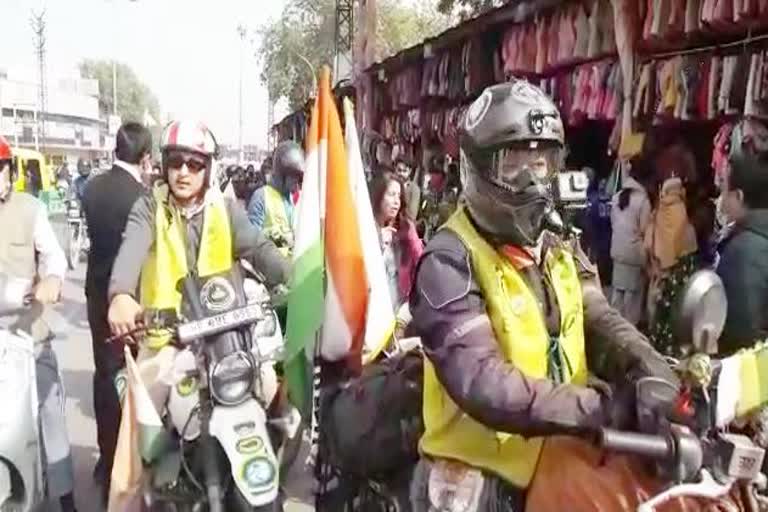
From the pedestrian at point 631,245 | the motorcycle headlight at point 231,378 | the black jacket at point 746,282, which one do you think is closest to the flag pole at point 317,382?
the motorcycle headlight at point 231,378

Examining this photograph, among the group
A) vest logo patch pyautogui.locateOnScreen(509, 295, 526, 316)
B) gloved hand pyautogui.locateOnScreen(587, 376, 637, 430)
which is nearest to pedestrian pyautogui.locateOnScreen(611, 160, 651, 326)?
vest logo patch pyautogui.locateOnScreen(509, 295, 526, 316)

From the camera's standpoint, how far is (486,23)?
1167cm

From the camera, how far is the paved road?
521 centimetres

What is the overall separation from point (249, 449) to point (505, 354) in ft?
5.25

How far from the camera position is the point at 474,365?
221 centimetres

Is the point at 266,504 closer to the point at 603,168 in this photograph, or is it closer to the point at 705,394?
the point at 705,394

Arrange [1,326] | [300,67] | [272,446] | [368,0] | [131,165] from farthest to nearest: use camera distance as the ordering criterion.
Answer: [300,67], [368,0], [131,165], [1,326], [272,446]

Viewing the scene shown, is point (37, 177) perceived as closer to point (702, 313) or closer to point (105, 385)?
point (105, 385)

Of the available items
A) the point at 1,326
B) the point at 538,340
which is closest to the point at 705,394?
the point at 538,340

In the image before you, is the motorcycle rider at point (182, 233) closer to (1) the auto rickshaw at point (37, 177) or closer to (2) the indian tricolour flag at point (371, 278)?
(2) the indian tricolour flag at point (371, 278)

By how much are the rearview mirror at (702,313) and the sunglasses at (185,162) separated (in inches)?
105

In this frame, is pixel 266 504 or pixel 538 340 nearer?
pixel 538 340

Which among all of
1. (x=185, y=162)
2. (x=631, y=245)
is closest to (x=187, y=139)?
(x=185, y=162)

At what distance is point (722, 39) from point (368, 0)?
1105cm
